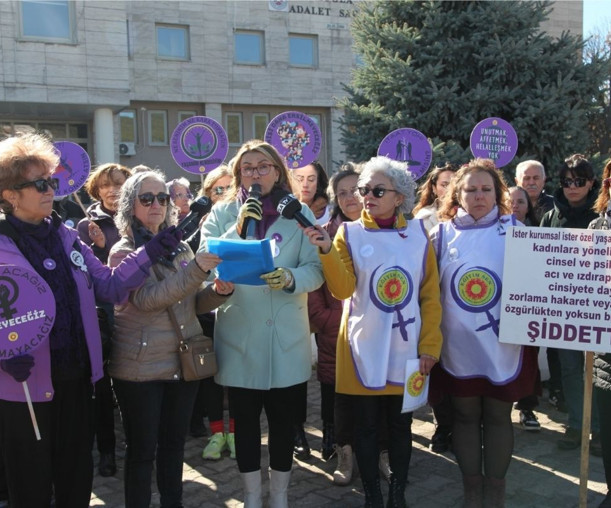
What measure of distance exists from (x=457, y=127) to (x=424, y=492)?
797cm

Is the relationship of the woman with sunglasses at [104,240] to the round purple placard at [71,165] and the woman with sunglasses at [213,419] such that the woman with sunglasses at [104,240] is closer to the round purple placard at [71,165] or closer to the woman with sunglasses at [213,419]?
the woman with sunglasses at [213,419]

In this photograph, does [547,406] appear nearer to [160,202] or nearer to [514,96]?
[160,202]

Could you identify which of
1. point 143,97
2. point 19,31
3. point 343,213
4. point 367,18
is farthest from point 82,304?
point 143,97

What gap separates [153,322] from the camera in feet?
11.6

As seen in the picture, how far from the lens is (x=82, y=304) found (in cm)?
329

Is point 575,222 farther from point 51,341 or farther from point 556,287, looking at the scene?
point 51,341

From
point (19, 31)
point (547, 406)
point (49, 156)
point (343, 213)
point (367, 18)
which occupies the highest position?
point (19, 31)

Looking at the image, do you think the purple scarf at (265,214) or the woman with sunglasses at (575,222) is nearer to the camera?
→ the purple scarf at (265,214)

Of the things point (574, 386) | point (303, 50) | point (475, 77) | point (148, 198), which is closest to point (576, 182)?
point (574, 386)

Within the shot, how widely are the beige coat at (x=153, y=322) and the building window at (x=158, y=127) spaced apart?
923 inches

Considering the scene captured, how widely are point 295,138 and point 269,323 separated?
14.9 feet

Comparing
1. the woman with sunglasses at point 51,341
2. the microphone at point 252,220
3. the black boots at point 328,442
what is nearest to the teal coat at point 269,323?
the microphone at point 252,220

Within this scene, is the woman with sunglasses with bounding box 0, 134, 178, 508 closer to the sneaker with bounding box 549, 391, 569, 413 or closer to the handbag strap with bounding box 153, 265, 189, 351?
the handbag strap with bounding box 153, 265, 189, 351

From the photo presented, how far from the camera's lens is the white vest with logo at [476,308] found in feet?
12.1
